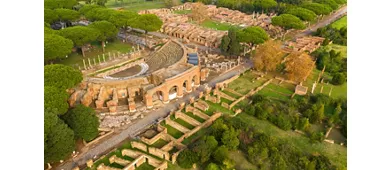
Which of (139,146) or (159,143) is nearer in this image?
(139,146)

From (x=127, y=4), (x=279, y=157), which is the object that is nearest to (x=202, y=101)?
(x=279, y=157)

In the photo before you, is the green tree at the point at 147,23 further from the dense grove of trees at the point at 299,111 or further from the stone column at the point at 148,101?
the dense grove of trees at the point at 299,111

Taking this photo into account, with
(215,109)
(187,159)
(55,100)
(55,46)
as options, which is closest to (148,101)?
(215,109)

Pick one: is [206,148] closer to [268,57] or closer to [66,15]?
[268,57]

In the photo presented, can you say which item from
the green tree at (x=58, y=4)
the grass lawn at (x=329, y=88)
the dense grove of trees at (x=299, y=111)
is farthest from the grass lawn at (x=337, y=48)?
the green tree at (x=58, y=4)

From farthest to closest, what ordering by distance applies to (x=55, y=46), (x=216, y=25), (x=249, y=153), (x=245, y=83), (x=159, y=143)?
(x=216, y=25)
(x=55, y=46)
(x=245, y=83)
(x=159, y=143)
(x=249, y=153)

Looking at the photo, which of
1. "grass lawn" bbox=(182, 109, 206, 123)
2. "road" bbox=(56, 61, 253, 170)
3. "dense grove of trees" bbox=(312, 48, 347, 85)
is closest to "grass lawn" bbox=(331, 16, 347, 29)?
"dense grove of trees" bbox=(312, 48, 347, 85)

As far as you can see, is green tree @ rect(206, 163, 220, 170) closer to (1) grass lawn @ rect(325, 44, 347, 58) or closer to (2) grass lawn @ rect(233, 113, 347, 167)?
(2) grass lawn @ rect(233, 113, 347, 167)

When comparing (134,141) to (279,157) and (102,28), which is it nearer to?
(279,157)
